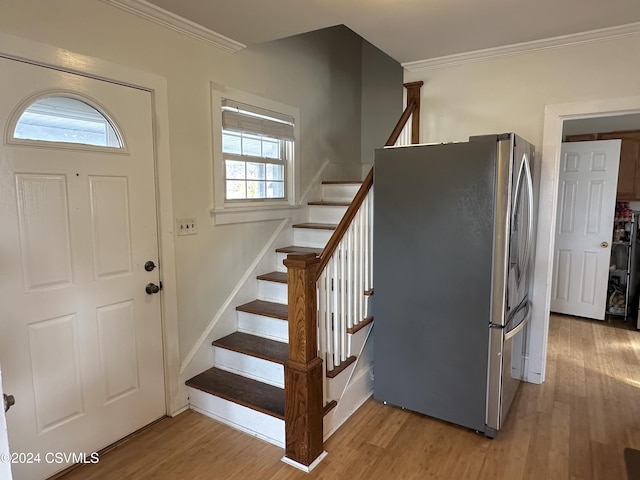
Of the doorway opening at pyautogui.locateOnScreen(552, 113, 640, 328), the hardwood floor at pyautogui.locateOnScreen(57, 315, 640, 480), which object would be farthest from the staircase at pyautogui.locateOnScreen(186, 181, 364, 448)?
the doorway opening at pyautogui.locateOnScreen(552, 113, 640, 328)

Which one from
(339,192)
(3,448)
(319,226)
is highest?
(339,192)

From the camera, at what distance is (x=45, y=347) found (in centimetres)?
198

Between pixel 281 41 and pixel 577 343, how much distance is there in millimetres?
3915

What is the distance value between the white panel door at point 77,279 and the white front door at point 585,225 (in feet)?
14.3

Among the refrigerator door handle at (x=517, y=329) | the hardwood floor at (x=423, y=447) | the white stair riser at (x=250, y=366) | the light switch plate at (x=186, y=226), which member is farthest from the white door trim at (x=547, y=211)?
the light switch plate at (x=186, y=226)

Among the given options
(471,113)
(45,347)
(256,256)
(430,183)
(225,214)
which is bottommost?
(45,347)

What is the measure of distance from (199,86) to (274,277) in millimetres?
1495

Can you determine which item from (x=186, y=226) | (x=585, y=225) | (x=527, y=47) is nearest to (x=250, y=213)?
(x=186, y=226)

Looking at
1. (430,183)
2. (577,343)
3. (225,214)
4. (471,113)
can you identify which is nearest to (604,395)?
(577,343)

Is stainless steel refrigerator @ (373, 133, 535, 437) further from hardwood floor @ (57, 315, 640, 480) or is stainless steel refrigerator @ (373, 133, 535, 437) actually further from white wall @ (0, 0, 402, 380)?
white wall @ (0, 0, 402, 380)

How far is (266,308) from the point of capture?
300 centimetres

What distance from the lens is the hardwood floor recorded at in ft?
6.82

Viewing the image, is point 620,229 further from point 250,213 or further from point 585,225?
point 250,213

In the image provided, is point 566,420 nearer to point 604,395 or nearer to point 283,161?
point 604,395
